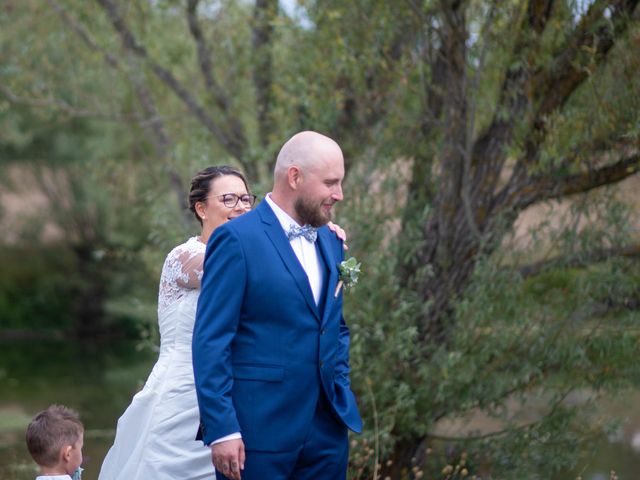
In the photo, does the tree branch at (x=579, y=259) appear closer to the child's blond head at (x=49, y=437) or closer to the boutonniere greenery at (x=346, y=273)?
the boutonniere greenery at (x=346, y=273)

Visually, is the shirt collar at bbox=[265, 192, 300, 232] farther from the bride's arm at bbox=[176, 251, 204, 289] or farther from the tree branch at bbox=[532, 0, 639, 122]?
the tree branch at bbox=[532, 0, 639, 122]

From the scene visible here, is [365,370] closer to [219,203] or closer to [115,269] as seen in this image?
[219,203]

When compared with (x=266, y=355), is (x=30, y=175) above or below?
above

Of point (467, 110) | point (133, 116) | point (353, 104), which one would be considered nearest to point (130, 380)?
point (133, 116)

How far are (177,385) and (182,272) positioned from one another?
506mm

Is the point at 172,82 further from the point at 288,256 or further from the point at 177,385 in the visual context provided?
the point at 288,256

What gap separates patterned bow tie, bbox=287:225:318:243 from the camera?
13.0ft

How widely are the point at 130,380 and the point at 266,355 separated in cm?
1642

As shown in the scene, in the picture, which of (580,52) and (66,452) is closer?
(66,452)

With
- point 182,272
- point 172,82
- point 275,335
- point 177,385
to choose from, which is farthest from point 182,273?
point 172,82

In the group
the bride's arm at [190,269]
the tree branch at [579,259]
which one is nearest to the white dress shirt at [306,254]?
the bride's arm at [190,269]

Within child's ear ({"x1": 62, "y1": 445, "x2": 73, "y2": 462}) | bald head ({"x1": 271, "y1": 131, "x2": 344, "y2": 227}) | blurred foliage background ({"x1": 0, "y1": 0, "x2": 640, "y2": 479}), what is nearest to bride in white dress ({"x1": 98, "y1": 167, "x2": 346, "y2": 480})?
child's ear ({"x1": 62, "y1": 445, "x2": 73, "y2": 462})

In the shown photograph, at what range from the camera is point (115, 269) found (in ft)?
93.0

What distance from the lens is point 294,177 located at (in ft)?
12.8
